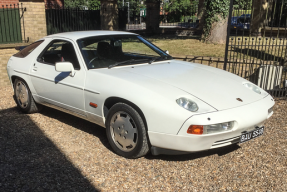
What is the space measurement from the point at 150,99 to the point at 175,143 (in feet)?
1.91

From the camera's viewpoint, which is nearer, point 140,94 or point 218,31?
point 140,94

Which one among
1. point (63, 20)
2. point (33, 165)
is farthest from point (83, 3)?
point (33, 165)

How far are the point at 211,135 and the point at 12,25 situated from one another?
896 cm

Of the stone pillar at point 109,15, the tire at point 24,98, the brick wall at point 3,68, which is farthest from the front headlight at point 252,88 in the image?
the stone pillar at point 109,15

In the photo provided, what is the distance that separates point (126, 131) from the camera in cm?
399

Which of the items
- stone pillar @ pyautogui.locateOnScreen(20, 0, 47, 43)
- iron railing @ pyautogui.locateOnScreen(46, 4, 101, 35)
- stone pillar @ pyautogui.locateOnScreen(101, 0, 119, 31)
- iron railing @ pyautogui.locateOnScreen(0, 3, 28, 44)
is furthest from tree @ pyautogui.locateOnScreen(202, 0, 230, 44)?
iron railing @ pyautogui.locateOnScreen(0, 3, 28, 44)

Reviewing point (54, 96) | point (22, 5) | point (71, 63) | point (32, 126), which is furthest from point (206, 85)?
point (22, 5)

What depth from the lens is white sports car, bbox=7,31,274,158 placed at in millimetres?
3562

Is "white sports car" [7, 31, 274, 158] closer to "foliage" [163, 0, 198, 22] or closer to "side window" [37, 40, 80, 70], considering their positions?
"side window" [37, 40, 80, 70]

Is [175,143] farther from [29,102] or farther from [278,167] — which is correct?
[29,102]

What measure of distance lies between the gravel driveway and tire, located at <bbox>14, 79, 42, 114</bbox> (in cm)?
70

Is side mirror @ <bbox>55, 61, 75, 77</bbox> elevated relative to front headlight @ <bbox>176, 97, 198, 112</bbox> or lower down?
elevated

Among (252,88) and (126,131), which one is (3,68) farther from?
(252,88)

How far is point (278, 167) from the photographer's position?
3.90 meters
